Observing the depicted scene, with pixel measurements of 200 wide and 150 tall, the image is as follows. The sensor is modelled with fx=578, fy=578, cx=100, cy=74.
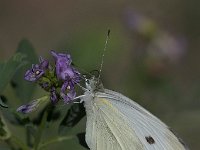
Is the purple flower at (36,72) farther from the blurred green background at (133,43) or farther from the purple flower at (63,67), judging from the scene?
the blurred green background at (133,43)

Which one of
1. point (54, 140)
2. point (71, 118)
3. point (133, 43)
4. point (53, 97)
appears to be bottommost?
point (54, 140)

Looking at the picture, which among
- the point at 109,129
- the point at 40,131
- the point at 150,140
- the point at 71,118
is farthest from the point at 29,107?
the point at 150,140

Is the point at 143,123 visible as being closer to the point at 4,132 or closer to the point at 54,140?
the point at 54,140

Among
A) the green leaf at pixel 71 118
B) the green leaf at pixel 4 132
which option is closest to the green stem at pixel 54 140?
the green leaf at pixel 71 118

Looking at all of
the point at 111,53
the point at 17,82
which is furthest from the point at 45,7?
the point at 17,82

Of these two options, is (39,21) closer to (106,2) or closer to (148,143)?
Answer: (106,2)
